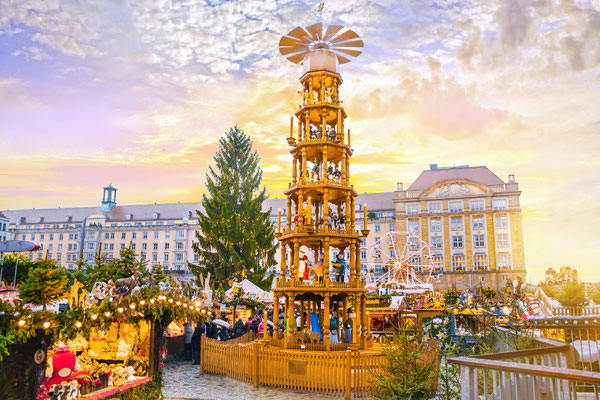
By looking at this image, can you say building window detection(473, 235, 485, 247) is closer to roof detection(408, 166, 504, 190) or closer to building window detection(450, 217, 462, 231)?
building window detection(450, 217, 462, 231)

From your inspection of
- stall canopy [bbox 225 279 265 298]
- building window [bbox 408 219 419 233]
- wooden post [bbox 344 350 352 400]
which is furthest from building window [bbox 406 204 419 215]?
wooden post [bbox 344 350 352 400]

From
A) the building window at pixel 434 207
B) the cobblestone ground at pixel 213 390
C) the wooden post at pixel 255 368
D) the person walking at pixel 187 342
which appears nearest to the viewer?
the cobblestone ground at pixel 213 390

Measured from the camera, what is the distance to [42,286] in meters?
8.80

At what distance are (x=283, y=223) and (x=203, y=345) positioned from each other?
6847cm

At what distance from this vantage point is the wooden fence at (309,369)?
47.5 ft

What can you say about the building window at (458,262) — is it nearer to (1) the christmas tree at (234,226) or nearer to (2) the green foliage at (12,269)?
(1) the christmas tree at (234,226)

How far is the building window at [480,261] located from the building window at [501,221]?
5296mm

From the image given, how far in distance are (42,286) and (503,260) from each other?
72.4 metres

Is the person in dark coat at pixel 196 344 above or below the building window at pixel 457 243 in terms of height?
below

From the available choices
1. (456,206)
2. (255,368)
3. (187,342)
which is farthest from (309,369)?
(456,206)

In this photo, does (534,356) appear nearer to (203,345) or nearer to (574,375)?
(574,375)

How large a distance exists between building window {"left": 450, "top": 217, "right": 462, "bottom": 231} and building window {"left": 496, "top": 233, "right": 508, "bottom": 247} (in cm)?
595

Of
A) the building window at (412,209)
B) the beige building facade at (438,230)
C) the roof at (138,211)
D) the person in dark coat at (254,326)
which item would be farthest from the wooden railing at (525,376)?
the roof at (138,211)

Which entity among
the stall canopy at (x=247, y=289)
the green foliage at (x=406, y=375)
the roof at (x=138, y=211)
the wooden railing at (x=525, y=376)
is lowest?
the green foliage at (x=406, y=375)
